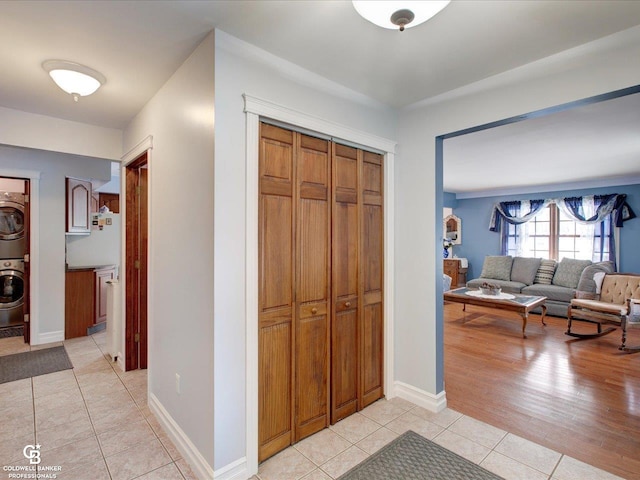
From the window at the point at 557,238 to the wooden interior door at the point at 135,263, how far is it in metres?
7.61

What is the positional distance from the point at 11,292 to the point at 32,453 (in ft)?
12.3

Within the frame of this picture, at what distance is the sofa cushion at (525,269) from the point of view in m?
6.40

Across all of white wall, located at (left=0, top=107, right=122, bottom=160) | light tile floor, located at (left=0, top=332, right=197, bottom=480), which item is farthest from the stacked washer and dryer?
white wall, located at (left=0, top=107, right=122, bottom=160)

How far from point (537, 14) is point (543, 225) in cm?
688

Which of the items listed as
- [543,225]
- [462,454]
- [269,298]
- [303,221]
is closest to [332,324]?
[269,298]

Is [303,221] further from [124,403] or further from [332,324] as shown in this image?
[124,403]

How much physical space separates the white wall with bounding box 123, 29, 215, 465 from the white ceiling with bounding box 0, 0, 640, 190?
20 centimetres

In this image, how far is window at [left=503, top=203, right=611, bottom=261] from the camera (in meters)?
6.40

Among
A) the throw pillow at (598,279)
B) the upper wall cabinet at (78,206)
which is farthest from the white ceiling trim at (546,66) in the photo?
the throw pillow at (598,279)

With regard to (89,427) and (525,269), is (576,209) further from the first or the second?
(89,427)

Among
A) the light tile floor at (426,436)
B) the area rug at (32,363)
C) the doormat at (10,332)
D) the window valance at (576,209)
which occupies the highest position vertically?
the window valance at (576,209)

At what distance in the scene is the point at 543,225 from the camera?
7184 millimetres

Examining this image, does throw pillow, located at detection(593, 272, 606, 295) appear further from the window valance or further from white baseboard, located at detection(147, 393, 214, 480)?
white baseboard, located at detection(147, 393, 214, 480)

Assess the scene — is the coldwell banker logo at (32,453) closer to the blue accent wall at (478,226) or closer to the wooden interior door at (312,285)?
the wooden interior door at (312,285)
